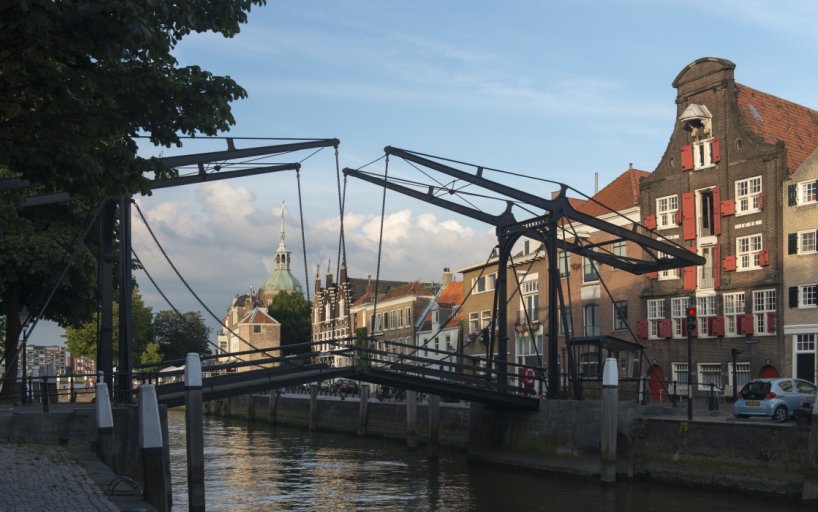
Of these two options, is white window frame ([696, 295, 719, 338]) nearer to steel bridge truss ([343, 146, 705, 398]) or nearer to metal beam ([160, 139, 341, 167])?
steel bridge truss ([343, 146, 705, 398])

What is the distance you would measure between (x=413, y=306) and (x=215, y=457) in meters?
37.1

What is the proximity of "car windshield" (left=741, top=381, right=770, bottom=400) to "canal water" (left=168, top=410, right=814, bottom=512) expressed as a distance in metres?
3.76

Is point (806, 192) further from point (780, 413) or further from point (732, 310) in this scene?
point (780, 413)

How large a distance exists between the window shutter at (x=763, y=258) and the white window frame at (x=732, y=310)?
1.59m

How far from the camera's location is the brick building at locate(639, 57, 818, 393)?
35375mm

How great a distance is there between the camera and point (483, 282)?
2172 inches

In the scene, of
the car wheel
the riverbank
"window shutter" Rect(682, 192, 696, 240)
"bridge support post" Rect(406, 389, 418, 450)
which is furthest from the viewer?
"window shutter" Rect(682, 192, 696, 240)

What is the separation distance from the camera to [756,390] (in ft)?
81.8

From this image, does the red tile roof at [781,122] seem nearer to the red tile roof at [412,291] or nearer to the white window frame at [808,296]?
the white window frame at [808,296]

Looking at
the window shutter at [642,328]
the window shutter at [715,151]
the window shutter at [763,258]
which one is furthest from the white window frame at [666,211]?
the window shutter at [763,258]

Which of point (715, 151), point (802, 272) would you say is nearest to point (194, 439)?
point (802, 272)

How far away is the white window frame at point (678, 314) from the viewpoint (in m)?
Result: 38.9

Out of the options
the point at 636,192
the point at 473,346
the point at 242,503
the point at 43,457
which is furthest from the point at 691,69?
the point at 43,457

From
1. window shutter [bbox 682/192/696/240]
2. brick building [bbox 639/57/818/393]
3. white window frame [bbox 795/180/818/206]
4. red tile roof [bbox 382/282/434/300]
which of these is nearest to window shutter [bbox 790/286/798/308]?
brick building [bbox 639/57/818/393]
